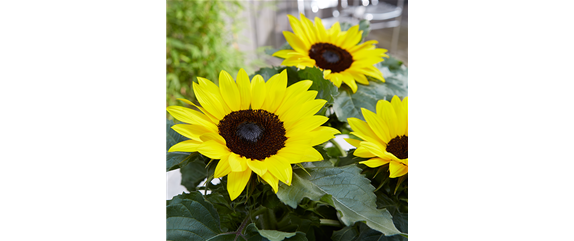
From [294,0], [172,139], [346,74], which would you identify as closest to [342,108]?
[346,74]

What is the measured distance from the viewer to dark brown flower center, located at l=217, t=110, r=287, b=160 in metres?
0.32

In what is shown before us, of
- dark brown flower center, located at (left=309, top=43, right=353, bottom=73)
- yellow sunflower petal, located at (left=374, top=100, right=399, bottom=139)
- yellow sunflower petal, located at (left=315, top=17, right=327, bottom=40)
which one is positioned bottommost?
yellow sunflower petal, located at (left=374, top=100, right=399, bottom=139)

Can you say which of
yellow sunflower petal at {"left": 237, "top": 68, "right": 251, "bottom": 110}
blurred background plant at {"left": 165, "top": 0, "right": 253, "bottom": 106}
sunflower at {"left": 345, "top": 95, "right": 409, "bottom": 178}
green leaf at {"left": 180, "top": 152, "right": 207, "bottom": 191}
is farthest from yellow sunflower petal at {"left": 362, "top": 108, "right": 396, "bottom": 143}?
blurred background plant at {"left": 165, "top": 0, "right": 253, "bottom": 106}

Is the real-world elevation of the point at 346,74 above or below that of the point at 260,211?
above

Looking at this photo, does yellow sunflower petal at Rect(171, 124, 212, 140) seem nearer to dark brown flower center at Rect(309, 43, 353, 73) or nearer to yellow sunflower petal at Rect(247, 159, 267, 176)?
yellow sunflower petal at Rect(247, 159, 267, 176)

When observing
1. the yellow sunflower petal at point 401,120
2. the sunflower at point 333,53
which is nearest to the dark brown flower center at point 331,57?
the sunflower at point 333,53

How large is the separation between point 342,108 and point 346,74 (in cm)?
5

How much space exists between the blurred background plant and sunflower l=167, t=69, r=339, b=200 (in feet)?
6.24

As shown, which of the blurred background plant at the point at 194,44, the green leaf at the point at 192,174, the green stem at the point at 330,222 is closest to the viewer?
the green stem at the point at 330,222

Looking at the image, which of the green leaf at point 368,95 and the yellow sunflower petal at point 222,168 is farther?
the green leaf at point 368,95

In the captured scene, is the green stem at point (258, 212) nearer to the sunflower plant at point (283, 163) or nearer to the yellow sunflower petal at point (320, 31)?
the sunflower plant at point (283, 163)

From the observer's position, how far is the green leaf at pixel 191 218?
1.04 ft
